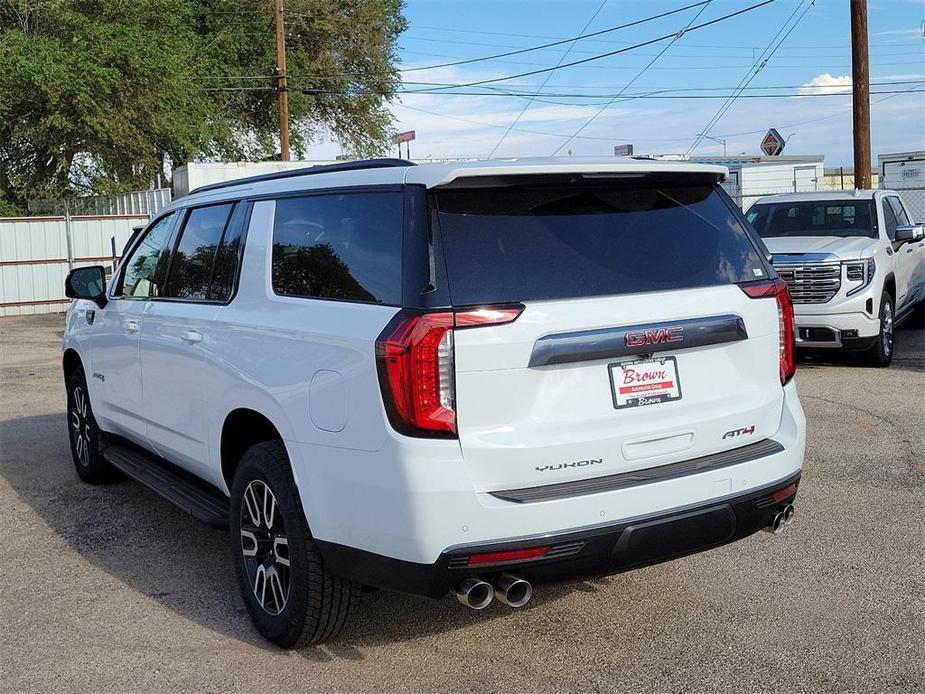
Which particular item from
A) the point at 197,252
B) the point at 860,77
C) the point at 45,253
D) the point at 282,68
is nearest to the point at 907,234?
the point at 860,77

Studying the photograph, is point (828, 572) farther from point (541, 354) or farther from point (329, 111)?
point (329, 111)

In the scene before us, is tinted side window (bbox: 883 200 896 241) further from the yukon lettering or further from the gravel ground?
the yukon lettering

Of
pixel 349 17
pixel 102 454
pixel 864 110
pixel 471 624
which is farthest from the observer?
pixel 349 17

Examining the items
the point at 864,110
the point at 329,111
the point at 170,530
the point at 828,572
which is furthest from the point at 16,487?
the point at 329,111

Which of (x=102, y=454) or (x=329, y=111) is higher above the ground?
(x=329, y=111)

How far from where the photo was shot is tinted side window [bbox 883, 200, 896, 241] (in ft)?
38.7

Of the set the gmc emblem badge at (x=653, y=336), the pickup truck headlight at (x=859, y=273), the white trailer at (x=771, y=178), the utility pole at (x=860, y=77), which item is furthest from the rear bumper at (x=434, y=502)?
the white trailer at (x=771, y=178)

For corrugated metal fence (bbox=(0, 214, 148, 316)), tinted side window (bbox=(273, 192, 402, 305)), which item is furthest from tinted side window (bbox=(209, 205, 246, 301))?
corrugated metal fence (bbox=(0, 214, 148, 316))

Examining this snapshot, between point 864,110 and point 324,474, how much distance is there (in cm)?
1667

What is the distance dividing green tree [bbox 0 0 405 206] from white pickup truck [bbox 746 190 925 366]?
20847 millimetres

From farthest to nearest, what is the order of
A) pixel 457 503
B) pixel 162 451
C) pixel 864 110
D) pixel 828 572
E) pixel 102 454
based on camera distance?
pixel 864 110 < pixel 102 454 < pixel 162 451 < pixel 828 572 < pixel 457 503

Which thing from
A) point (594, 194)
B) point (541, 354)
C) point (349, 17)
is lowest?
point (541, 354)

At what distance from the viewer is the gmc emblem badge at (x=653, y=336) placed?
3650mm

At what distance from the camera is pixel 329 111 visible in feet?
127
